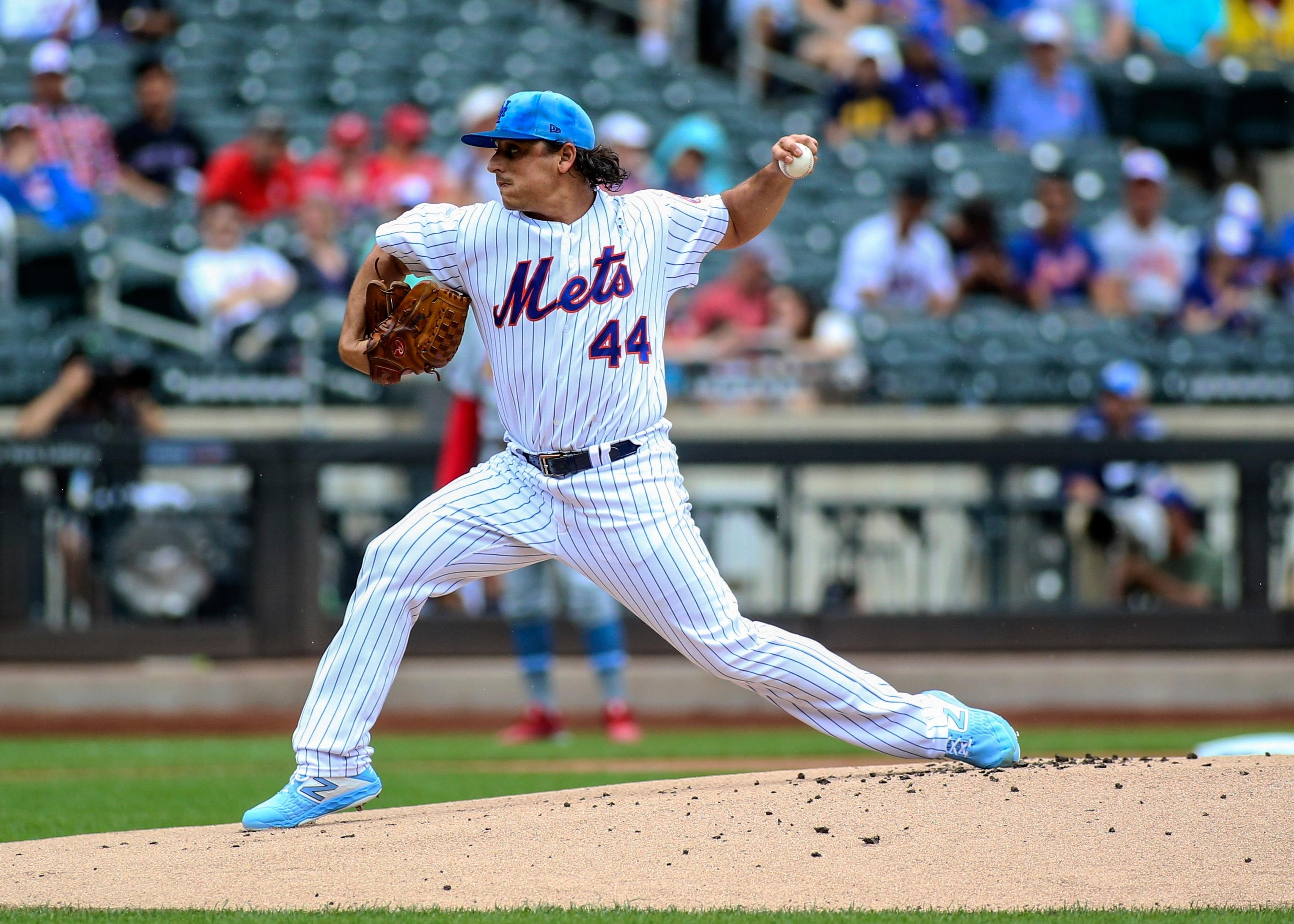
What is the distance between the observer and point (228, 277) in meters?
10.2

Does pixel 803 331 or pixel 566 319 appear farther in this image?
pixel 803 331

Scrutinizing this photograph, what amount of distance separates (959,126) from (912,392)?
143 inches

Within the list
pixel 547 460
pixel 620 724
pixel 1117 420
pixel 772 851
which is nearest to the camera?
pixel 772 851

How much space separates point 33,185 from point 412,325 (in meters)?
7.06

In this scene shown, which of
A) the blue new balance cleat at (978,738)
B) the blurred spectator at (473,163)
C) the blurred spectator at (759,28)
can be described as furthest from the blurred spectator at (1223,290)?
the blue new balance cleat at (978,738)

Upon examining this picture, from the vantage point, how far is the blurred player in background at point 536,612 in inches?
292

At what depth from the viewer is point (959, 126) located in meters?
12.9

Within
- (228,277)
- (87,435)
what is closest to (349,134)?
(228,277)

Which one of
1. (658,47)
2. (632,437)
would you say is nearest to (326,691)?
(632,437)

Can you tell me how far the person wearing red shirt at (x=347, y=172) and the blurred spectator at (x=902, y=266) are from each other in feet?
9.86

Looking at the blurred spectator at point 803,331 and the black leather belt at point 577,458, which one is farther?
the blurred spectator at point 803,331

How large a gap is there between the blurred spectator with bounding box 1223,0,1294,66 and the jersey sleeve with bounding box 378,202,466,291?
11.5m

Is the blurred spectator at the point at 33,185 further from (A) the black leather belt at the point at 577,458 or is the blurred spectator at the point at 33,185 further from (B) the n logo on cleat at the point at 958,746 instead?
(B) the n logo on cleat at the point at 958,746

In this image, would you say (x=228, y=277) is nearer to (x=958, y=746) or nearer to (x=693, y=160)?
(x=693, y=160)
